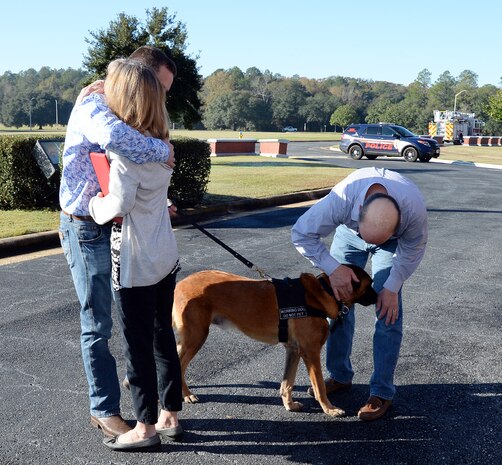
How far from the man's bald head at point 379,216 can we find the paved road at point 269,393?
3.94 ft

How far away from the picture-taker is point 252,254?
313 inches

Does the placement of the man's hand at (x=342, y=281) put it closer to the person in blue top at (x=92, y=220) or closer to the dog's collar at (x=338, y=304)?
the dog's collar at (x=338, y=304)

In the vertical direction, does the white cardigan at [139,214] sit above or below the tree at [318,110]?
below

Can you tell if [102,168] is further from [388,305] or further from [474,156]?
[474,156]

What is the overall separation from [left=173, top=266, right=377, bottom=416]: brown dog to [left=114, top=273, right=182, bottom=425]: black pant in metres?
0.39

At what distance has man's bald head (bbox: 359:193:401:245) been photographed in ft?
10.1

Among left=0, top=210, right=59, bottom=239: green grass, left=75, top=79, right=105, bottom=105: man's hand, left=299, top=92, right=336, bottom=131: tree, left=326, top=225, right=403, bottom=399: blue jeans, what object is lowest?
left=0, top=210, right=59, bottom=239: green grass

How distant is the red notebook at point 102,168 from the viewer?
9.13 feet

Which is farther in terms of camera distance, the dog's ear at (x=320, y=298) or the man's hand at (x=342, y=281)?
the dog's ear at (x=320, y=298)

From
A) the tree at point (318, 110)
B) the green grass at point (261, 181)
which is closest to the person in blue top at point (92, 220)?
the green grass at point (261, 181)

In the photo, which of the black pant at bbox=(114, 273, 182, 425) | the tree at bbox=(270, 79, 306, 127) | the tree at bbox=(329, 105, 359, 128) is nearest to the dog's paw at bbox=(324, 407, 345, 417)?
the black pant at bbox=(114, 273, 182, 425)

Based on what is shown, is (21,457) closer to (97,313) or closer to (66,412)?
(66,412)

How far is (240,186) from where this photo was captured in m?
14.8

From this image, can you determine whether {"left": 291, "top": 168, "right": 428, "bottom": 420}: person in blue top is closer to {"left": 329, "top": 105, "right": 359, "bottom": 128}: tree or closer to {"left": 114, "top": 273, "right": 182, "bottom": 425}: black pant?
{"left": 114, "top": 273, "right": 182, "bottom": 425}: black pant
